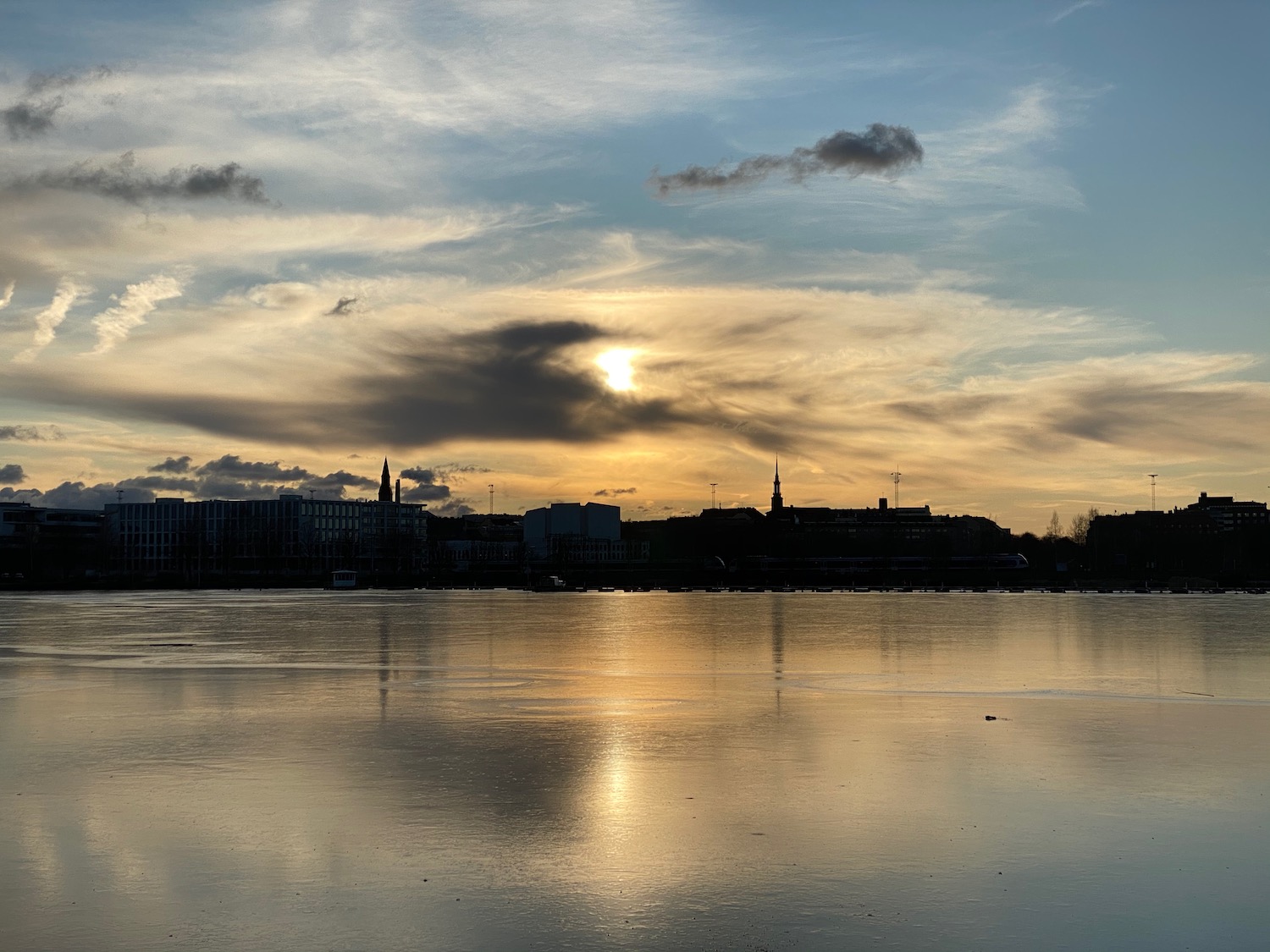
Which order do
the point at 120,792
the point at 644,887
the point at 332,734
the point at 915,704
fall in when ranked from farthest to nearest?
the point at 915,704 < the point at 332,734 < the point at 120,792 < the point at 644,887

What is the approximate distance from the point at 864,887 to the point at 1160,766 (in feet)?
29.3

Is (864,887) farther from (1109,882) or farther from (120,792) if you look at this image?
(120,792)

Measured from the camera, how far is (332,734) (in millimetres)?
21969

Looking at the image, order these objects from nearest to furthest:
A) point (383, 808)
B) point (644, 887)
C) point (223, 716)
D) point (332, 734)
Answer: point (644, 887) < point (383, 808) < point (332, 734) < point (223, 716)

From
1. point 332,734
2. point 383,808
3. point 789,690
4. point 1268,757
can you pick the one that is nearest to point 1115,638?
point 789,690

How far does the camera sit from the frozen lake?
11.2 m

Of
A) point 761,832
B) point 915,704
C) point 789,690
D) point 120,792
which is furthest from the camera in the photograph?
point 789,690

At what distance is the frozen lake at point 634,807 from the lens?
11234mm

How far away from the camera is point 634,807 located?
15984 mm

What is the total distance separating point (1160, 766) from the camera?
19.0m

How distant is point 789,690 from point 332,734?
457 inches

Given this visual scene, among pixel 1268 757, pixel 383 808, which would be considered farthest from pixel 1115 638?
pixel 383 808

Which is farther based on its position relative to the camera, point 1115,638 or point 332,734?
point 1115,638

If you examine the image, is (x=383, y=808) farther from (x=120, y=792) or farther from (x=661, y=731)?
(x=661, y=731)
